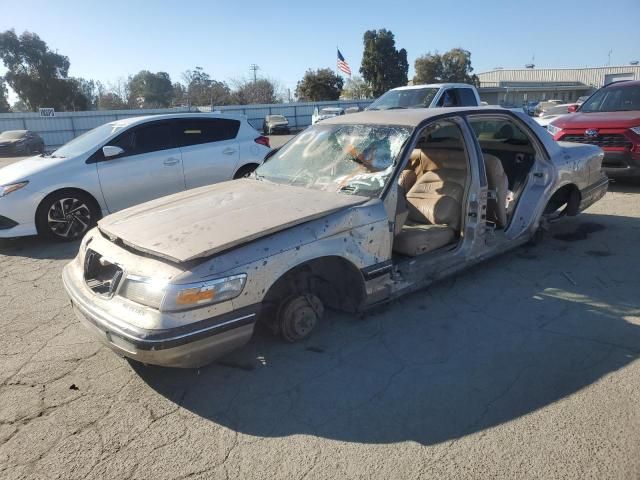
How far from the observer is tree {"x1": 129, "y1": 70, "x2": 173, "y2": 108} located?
67.9 m

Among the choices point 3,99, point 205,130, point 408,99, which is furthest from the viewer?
point 3,99

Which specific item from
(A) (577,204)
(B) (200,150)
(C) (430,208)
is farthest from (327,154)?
(B) (200,150)

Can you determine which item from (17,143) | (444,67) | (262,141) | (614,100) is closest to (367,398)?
(262,141)

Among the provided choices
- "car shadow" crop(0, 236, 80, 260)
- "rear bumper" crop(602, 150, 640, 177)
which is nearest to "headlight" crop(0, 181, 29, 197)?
"car shadow" crop(0, 236, 80, 260)

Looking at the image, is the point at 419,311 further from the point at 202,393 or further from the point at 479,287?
the point at 202,393

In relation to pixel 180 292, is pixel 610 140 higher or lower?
higher

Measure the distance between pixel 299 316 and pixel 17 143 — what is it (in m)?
24.1

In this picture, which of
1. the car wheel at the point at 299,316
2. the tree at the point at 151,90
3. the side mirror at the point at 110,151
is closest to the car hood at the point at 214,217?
the car wheel at the point at 299,316

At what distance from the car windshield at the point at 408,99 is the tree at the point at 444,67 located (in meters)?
46.8

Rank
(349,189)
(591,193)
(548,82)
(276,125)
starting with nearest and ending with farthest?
(349,189)
(591,193)
(276,125)
(548,82)

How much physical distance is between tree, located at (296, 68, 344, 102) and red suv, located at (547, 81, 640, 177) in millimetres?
43432

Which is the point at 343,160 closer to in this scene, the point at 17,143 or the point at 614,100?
the point at 614,100

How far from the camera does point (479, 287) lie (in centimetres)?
431

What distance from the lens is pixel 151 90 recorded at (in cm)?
6869
